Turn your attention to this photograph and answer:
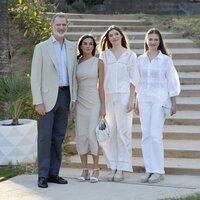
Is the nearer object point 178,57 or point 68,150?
point 68,150

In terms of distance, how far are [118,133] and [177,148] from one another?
3.94 feet

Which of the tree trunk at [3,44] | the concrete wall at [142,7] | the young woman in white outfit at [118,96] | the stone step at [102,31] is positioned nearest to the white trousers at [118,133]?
the young woman in white outfit at [118,96]

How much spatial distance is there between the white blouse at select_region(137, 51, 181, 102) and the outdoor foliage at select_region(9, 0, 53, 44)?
4053mm

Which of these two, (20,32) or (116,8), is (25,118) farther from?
(116,8)

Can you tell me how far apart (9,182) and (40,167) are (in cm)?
51

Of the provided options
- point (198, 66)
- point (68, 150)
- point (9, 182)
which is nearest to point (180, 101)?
point (198, 66)

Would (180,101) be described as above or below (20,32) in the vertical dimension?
below

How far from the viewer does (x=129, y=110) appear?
21.7ft

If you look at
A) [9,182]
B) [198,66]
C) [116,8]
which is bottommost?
[9,182]

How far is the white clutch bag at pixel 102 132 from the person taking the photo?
6461mm

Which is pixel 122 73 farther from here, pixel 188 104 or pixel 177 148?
pixel 188 104

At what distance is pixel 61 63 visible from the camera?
6.42 metres

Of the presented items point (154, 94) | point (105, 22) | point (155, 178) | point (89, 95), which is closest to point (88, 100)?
point (89, 95)

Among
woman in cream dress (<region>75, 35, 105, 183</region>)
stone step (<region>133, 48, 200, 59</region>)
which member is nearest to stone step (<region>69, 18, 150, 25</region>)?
stone step (<region>133, 48, 200, 59</region>)
